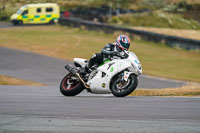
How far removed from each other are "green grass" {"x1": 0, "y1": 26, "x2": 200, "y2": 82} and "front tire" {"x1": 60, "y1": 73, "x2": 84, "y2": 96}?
12.1 m

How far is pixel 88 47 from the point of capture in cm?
3228

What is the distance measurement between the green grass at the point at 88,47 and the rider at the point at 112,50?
12195mm

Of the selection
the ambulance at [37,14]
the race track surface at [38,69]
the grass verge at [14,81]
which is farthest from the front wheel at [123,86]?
the ambulance at [37,14]

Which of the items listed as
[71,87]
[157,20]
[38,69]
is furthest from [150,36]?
[71,87]

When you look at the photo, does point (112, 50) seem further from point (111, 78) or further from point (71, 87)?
point (71, 87)

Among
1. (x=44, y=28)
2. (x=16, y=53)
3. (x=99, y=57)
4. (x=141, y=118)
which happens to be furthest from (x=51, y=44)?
(x=141, y=118)

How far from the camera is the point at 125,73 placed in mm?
9852

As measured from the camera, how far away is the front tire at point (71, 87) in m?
10.9

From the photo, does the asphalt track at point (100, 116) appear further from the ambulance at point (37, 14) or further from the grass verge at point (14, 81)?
the ambulance at point (37, 14)

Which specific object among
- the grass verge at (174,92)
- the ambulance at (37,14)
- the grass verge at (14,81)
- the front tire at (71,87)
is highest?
the front tire at (71,87)

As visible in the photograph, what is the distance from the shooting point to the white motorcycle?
9.89m

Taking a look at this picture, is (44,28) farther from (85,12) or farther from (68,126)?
(68,126)

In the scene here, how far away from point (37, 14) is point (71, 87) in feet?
113

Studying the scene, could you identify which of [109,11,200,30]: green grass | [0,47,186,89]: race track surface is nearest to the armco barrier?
[109,11,200,30]: green grass
